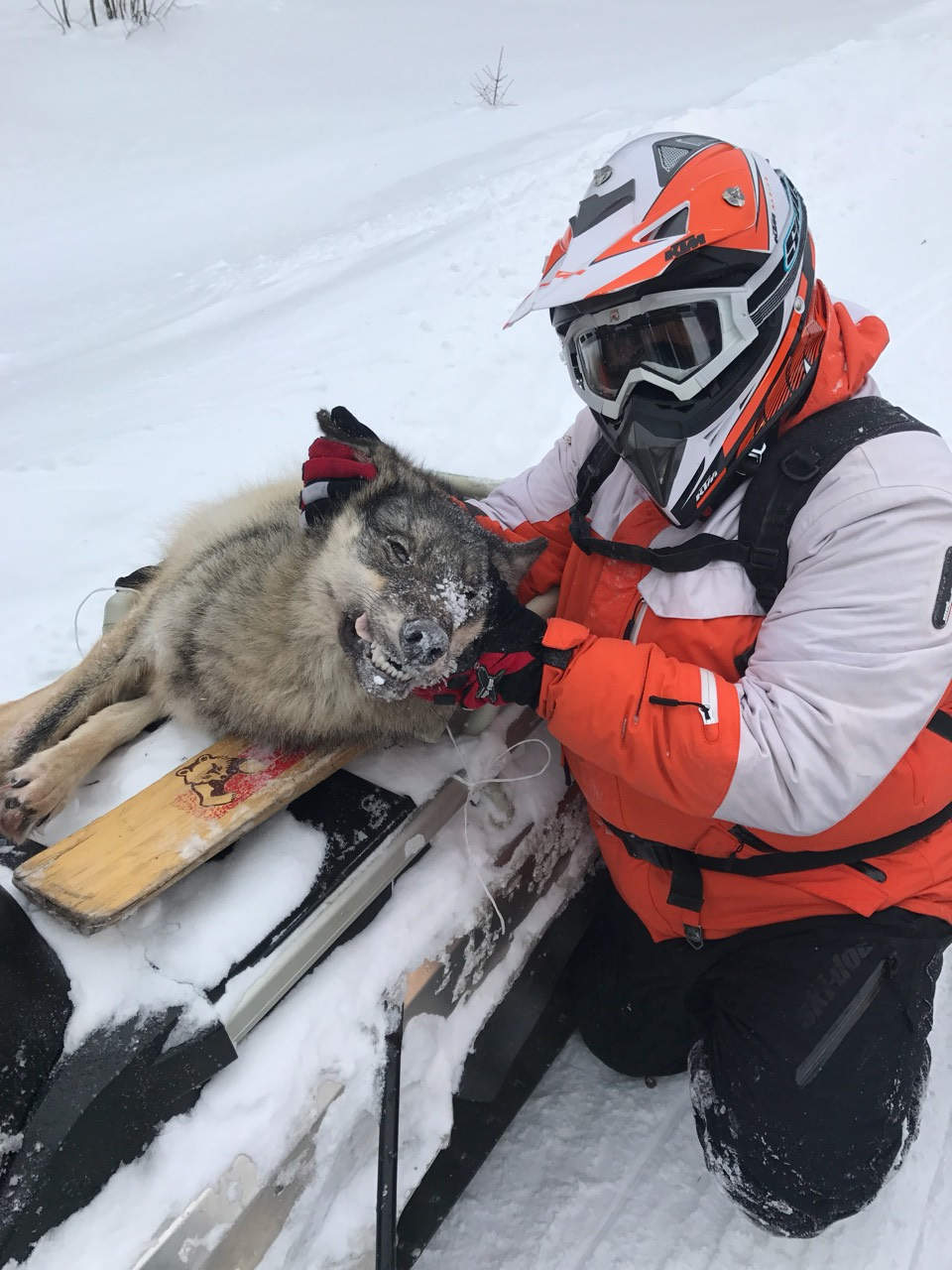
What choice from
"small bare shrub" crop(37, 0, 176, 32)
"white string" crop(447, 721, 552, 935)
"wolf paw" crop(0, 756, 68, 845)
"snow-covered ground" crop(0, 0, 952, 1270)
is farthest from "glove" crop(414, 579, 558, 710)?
"small bare shrub" crop(37, 0, 176, 32)

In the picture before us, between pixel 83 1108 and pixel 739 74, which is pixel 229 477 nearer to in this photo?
pixel 83 1108

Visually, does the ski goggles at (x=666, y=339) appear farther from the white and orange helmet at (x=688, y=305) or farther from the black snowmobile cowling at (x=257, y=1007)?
the black snowmobile cowling at (x=257, y=1007)

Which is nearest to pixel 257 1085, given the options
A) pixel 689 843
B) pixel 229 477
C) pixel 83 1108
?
pixel 83 1108

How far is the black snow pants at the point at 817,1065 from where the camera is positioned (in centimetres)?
208

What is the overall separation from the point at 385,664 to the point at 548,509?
106cm

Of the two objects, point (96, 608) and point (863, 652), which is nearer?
point (863, 652)

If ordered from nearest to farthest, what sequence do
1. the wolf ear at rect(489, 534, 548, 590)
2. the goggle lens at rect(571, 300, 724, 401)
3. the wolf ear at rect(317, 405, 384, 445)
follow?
the goggle lens at rect(571, 300, 724, 401)
the wolf ear at rect(489, 534, 548, 590)
the wolf ear at rect(317, 405, 384, 445)

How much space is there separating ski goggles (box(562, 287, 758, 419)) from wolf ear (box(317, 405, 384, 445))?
992mm

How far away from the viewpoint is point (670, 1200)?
8.06 ft

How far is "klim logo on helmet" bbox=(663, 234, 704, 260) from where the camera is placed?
1989 mm

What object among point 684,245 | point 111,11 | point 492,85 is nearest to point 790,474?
point 684,245

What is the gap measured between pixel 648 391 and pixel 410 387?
13.7ft

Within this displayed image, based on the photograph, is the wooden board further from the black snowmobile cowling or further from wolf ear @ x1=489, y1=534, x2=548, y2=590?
wolf ear @ x1=489, y1=534, x2=548, y2=590

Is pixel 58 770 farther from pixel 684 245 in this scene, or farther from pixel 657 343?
pixel 684 245
